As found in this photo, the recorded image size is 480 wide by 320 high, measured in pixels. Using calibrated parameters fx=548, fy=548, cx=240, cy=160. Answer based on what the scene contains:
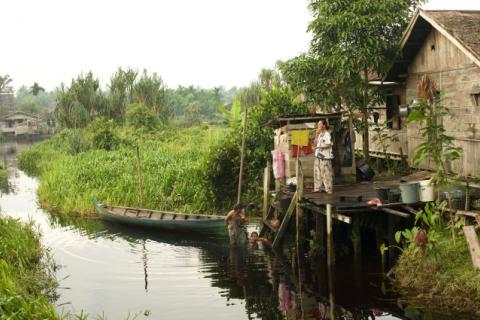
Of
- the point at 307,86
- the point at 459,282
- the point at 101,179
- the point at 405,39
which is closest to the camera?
the point at 459,282

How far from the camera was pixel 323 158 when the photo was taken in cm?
1363

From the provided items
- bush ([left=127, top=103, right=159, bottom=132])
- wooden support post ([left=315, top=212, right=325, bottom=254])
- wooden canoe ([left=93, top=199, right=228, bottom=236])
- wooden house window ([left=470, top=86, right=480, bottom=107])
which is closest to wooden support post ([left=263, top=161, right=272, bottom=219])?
wooden canoe ([left=93, top=199, right=228, bottom=236])

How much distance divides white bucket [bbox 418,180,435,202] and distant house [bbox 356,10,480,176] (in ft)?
4.72

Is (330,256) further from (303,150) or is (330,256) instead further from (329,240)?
(303,150)

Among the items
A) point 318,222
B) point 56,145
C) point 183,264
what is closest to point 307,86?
point 318,222

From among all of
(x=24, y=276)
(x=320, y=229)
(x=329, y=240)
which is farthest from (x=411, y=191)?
(x=24, y=276)

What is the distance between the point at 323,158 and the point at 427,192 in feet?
9.75

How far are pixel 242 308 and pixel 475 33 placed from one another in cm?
883

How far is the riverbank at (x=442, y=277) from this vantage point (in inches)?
372

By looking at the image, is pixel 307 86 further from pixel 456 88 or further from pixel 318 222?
pixel 318 222

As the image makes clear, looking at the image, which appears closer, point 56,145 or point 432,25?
point 432,25

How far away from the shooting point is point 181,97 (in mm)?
88000

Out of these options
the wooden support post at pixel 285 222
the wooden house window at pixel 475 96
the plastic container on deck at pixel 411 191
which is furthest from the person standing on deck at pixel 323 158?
the wooden house window at pixel 475 96

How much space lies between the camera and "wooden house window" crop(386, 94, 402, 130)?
18.6 metres
